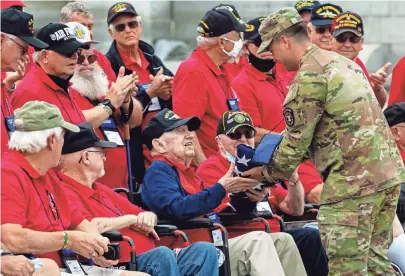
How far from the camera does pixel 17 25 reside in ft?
25.6

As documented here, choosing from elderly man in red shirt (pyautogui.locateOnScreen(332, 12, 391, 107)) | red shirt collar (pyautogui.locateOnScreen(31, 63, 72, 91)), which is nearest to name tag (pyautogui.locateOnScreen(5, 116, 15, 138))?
red shirt collar (pyautogui.locateOnScreen(31, 63, 72, 91))

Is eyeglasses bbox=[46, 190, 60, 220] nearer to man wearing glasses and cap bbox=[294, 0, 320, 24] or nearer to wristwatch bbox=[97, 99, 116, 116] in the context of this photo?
wristwatch bbox=[97, 99, 116, 116]

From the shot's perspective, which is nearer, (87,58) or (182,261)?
(182,261)

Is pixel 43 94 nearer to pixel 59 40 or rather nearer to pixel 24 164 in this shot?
pixel 59 40

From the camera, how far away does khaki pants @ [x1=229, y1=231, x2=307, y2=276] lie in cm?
797

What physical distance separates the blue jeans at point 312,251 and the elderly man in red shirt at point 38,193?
6.48 feet

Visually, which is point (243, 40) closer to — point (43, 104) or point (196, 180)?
point (196, 180)

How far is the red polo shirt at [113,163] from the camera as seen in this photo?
8781 millimetres

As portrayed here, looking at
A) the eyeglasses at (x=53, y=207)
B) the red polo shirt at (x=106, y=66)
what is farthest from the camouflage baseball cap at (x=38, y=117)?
the red polo shirt at (x=106, y=66)

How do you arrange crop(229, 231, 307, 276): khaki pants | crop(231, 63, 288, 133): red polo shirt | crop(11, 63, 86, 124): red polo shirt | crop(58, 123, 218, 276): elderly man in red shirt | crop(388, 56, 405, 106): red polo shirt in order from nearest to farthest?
crop(58, 123, 218, 276): elderly man in red shirt < crop(229, 231, 307, 276): khaki pants < crop(11, 63, 86, 124): red polo shirt < crop(231, 63, 288, 133): red polo shirt < crop(388, 56, 405, 106): red polo shirt

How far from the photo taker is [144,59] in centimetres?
984

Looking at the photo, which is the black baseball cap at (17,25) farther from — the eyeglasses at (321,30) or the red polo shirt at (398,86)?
the red polo shirt at (398,86)

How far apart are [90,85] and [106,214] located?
4.68 ft

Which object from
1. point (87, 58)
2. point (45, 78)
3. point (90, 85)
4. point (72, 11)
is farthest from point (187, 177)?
point (72, 11)
